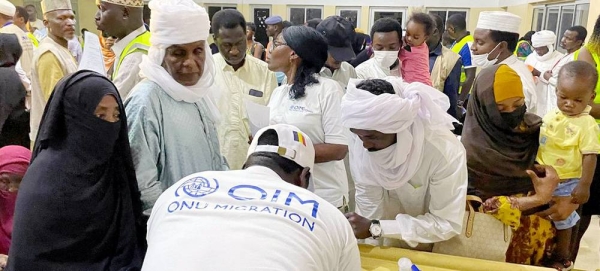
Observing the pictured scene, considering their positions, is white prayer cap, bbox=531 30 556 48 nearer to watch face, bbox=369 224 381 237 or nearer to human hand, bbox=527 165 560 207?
human hand, bbox=527 165 560 207

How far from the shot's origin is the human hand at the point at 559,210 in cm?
189

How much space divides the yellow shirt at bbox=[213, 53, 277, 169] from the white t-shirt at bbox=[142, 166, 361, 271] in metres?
1.17

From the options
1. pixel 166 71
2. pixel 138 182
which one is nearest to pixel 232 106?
pixel 166 71

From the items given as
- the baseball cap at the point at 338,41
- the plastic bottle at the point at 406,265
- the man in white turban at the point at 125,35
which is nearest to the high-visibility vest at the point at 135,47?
the man in white turban at the point at 125,35

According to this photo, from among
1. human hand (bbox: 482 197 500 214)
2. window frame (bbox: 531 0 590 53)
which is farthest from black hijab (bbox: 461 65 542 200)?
window frame (bbox: 531 0 590 53)

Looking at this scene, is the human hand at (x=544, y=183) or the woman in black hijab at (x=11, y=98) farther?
the woman in black hijab at (x=11, y=98)

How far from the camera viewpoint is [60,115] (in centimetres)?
138

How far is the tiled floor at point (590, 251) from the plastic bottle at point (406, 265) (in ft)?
6.56

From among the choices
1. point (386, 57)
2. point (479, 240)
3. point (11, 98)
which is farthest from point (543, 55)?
point (11, 98)

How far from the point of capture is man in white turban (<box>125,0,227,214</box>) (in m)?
1.47

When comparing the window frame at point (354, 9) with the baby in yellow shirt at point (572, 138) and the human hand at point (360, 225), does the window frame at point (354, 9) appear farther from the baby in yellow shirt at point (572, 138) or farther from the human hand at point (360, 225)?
the human hand at point (360, 225)

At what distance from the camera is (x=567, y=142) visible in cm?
198

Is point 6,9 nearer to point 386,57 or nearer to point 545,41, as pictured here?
point 386,57

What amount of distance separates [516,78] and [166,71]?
1.29m
